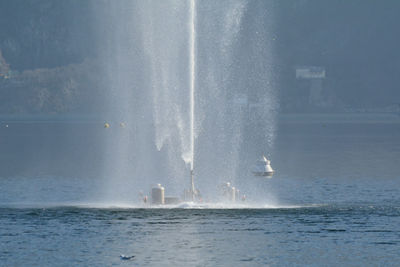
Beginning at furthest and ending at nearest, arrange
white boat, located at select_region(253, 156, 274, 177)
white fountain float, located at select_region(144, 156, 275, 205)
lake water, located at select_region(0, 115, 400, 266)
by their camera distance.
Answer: white boat, located at select_region(253, 156, 274, 177)
white fountain float, located at select_region(144, 156, 275, 205)
lake water, located at select_region(0, 115, 400, 266)

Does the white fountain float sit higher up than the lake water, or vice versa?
the white fountain float

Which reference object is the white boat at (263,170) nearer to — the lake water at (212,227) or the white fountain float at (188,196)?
the lake water at (212,227)

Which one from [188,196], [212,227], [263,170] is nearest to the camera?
[212,227]

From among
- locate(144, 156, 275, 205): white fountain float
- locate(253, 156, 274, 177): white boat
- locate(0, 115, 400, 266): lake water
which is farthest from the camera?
locate(253, 156, 274, 177): white boat

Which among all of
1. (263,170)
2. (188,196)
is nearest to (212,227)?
(188,196)

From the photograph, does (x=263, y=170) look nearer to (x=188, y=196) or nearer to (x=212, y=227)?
(x=188, y=196)

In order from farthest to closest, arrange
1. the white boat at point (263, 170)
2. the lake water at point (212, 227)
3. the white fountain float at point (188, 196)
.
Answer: the white boat at point (263, 170), the white fountain float at point (188, 196), the lake water at point (212, 227)

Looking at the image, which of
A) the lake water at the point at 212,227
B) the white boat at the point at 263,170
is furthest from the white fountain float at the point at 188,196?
the white boat at the point at 263,170

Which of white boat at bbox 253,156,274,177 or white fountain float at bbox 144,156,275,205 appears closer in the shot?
white fountain float at bbox 144,156,275,205

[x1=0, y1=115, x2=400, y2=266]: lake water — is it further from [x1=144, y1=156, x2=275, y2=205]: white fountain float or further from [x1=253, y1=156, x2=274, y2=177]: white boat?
[x1=253, y1=156, x2=274, y2=177]: white boat

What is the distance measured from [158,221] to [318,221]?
1226 cm

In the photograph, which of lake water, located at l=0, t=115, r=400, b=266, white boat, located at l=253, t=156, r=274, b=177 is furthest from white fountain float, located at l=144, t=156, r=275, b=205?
white boat, located at l=253, t=156, r=274, b=177

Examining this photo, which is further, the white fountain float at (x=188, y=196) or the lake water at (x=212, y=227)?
the white fountain float at (x=188, y=196)

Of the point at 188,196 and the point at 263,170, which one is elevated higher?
the point at 188,196
